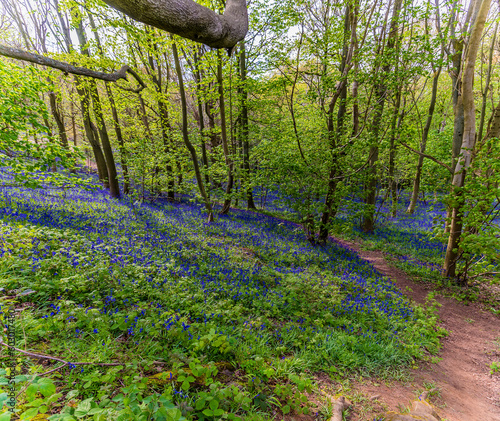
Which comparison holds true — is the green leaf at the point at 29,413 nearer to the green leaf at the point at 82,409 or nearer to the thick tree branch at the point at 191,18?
the green leaf at the point at 82,409

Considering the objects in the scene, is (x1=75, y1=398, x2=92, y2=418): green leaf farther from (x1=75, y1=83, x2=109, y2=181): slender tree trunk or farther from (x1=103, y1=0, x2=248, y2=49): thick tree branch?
(x1=75, y1=83, x2=109, y2=181): slender tree trunk

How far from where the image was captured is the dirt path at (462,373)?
3.19 metres

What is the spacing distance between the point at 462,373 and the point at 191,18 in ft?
22.1

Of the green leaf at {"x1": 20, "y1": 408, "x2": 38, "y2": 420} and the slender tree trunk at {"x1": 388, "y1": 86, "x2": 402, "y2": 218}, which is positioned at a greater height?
the slender tree trunk at {"x1": 388, "y1": 86, "x2": 402, "y2": 218}

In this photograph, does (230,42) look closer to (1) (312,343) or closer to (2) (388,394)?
(1) (312,343)

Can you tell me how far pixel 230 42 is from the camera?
8.12ft

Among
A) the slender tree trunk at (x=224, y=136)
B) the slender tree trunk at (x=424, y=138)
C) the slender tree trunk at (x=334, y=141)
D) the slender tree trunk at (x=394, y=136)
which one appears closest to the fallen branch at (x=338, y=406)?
the slender tree trunk at (x=334, y=141)

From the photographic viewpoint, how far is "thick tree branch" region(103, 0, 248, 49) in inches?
77.0

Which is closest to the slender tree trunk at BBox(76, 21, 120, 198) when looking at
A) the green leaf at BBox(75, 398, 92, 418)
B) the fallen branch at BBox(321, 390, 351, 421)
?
the green leaf at BBox(75, 398, 92, 418)

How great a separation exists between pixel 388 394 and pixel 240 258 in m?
4.35

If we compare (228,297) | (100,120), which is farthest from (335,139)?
(100,120)

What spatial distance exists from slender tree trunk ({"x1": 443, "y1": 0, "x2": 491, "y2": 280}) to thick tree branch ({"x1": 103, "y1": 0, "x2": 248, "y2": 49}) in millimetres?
6677

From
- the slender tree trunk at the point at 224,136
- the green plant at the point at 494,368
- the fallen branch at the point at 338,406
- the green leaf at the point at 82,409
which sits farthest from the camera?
the slender tree trunk at the point at 224,136

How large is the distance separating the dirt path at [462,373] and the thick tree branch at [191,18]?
4848 mm
